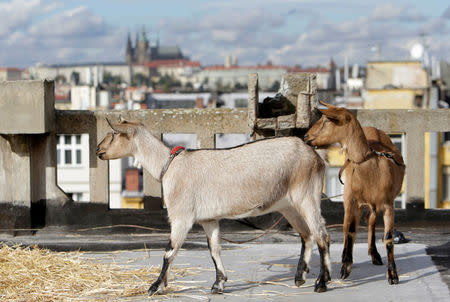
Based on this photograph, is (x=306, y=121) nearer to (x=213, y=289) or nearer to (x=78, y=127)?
(x=213, y=289)

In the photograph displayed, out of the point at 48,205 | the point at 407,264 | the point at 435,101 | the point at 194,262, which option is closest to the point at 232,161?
the point at 194,262

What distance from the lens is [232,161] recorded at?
305 inches

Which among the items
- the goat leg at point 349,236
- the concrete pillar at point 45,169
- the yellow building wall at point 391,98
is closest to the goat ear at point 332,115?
the goat leg at point 349,236

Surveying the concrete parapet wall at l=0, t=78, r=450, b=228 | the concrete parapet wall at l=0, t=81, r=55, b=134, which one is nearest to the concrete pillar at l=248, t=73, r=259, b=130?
the concrete parapet wall at l=0, t=78, r=450, b=228

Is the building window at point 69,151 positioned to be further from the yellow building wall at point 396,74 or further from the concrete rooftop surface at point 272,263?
the concrete rooftop surface at point 272,263

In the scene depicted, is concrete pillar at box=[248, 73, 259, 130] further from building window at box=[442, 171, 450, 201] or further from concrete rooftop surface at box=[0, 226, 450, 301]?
building window at box=[442, 171, 450, 201]

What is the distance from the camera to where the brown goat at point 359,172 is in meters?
7.87

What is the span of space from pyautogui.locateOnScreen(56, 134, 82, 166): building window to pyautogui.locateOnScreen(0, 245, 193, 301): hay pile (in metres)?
59.5

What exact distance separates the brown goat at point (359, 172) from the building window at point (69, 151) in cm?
6094

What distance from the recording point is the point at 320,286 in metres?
7.64

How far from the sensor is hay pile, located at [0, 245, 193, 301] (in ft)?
24.9

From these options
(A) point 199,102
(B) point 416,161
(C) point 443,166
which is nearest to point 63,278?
(B) point 416,161

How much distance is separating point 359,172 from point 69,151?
62083 mm

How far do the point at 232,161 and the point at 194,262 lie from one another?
188cm
